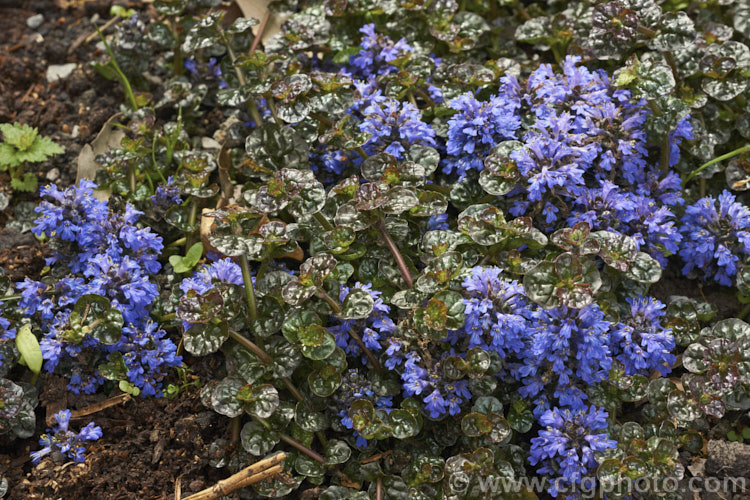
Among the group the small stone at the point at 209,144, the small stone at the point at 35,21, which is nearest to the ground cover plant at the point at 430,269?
the small stone at the point at 209,144

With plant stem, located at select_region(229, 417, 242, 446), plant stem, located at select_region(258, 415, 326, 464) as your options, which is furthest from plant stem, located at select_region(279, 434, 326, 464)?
plant stem, located at select_region(229, 417, 242, 446)

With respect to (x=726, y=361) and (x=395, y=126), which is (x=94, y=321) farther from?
(x=726, y=361)

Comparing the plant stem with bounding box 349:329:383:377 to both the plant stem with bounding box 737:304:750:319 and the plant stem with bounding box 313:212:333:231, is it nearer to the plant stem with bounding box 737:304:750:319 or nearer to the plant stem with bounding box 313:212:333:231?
the plant stem with bounding box 313:212:333:231

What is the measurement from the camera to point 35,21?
5336 mm

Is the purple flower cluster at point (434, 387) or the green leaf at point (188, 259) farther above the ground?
the green leaf at point (188, 259)

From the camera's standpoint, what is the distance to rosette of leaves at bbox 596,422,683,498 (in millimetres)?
3270

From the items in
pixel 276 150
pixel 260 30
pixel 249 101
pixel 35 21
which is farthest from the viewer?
pixel 35 21

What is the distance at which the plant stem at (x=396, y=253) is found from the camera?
12.1ft

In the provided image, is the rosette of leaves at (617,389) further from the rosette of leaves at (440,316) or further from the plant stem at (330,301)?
the plant stem at (330,301)

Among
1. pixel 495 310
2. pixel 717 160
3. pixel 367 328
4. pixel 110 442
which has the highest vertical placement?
pixel 717 160

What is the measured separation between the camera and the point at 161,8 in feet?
15.8

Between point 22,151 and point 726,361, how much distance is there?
4337 mm

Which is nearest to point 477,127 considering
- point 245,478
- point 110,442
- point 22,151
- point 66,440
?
point 245,478

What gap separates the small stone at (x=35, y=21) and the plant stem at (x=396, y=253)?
Answer: 343 cm
